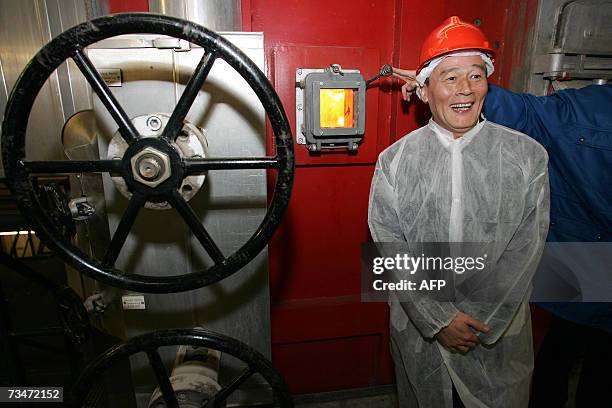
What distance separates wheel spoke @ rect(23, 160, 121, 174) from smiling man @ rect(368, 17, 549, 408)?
28.2 inches

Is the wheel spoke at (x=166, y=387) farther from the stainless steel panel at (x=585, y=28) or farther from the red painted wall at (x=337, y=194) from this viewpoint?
the stainless steel panel at (x=585, y=28)

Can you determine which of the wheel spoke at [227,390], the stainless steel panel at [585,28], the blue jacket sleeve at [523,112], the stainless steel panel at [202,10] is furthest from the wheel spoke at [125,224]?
the stainless steel panel at [585,28]

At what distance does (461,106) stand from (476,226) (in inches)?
13.2

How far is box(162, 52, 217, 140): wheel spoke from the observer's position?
0.54 m

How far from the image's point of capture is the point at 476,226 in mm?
955

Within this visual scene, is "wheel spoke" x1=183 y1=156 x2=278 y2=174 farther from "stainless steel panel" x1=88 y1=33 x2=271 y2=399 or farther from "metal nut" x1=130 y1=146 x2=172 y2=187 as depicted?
"stainless steel panel" x1=88 y1=33 x2=271 y2=399

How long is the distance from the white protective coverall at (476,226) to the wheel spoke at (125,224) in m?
0.67

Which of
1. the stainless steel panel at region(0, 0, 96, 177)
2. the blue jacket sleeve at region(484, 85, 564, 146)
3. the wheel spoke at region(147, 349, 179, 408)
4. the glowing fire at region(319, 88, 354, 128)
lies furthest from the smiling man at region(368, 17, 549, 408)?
the stainless steel panel at region(0, 0, 96, 177)

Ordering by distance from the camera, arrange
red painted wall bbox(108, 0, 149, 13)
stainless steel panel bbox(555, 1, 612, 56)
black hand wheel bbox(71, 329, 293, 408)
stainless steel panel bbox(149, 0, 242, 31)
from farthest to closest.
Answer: stainless steel panel bbox(555, 1, 612, 56)
red painted wall bbox(108, 0, 149, 13)
stainless steel panel bbox(149, 0, 242, 31)
black hand wheel bbox(71, 329, 293, 408)

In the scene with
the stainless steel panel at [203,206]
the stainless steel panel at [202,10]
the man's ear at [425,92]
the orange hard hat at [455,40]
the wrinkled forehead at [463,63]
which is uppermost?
the stainless steel panel at [202,10]

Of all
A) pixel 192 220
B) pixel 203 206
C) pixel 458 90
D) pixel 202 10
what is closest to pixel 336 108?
pixel 458 90

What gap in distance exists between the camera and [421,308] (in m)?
0.97

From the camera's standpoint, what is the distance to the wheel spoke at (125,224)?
58cm

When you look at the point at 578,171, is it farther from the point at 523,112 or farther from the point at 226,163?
the point at 226,163
